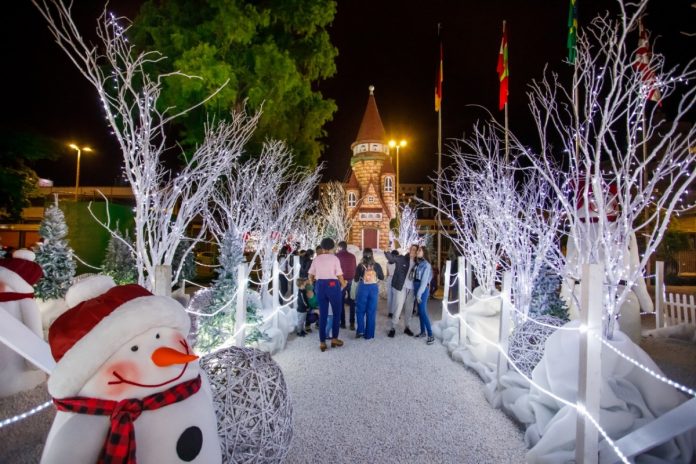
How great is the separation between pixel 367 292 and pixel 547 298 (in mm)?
2927

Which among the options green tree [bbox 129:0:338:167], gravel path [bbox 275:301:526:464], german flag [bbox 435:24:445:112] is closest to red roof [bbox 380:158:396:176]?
german flag [bbox 435:24:445:112]

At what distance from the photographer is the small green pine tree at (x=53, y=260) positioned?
720 centimetres

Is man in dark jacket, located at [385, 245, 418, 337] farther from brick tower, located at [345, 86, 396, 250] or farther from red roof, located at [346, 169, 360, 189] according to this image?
red roof, located at [346, 169, 360, 189]

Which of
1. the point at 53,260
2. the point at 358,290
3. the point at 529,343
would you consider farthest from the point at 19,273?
the point at 529,343

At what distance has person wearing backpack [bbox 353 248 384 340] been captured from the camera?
6828mm

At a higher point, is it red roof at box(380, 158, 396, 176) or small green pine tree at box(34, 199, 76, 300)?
red roof at box(380, 158, 396, 176)

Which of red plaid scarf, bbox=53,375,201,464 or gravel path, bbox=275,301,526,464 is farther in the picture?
gravel path, bbox=275,301,526,464

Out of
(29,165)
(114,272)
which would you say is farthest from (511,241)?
(29,165)

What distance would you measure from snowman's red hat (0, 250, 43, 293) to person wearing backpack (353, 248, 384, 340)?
15.0ft

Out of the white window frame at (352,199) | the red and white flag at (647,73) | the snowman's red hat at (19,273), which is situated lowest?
the snowman's red hat at (19,273)

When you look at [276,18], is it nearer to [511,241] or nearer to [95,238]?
[95,238]

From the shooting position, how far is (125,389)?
177 cm

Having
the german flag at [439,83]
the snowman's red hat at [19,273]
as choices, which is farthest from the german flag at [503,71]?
the snowman's red hat at [19,273]

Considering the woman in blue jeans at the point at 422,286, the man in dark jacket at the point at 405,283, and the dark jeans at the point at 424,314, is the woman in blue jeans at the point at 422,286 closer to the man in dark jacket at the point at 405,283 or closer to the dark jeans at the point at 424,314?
the dark jeans at the point at 424,314
